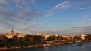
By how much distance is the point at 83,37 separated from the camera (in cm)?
11250

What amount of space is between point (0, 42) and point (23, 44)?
7059 millimetres

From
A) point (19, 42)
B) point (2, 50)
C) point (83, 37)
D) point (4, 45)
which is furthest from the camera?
point (83, 37)

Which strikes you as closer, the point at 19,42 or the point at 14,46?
the point at 14,46

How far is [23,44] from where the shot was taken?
54.7 meters

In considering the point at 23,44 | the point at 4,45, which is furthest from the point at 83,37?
the point at 4,45

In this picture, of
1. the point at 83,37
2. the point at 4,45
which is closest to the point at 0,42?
the point at 4,45

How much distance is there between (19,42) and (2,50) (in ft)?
41.4

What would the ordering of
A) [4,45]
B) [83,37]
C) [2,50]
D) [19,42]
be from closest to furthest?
[2,50] → [4,45] → [19,42] → [83,37]

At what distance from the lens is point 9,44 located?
4972cm

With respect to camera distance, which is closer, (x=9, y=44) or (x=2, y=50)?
(x=2, y=50)

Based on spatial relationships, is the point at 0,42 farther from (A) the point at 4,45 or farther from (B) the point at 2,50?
(B) the point at 2,50

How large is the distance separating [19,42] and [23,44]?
1704mm

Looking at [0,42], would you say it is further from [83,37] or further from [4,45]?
[83,37]

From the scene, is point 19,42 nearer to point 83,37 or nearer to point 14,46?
point 14,46
